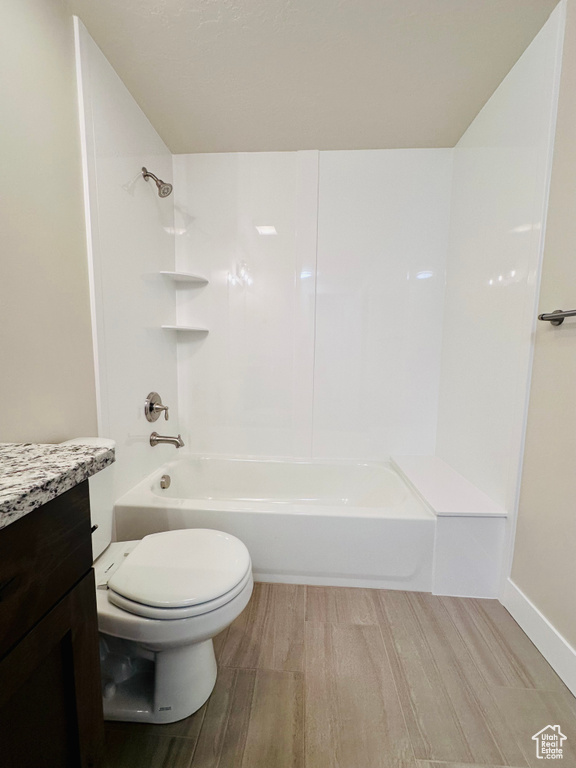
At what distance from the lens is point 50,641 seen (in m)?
0.54

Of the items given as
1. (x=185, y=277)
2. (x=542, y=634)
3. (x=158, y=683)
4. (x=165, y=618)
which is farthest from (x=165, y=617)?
(x=185, y=277)

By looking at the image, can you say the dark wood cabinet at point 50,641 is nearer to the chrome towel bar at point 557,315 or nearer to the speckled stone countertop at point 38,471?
the speckled stone countertop at point 38,471

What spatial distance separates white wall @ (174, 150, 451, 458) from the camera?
197 centimetres

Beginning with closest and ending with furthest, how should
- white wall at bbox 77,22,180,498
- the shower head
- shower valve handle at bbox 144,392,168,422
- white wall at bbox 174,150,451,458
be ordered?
white wall at bbox 77,22,180,498, the shower head, shower valve handle at bbox 144,392,168,422, white wall at bbox 174,150,451,458

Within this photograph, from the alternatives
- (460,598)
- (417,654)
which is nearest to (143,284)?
(417,654)

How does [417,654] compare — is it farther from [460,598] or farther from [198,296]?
[198,296]

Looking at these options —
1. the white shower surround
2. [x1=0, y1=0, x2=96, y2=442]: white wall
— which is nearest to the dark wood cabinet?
[x1=0, y1=0, x2=96, y2=442]: white wall

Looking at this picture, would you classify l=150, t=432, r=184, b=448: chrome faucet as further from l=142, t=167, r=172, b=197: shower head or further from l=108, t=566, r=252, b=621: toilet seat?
l=142, t=167, r=172, b=197: shower head

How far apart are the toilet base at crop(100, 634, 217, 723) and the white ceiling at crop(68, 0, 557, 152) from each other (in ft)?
7.24

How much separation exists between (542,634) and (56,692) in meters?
1.54

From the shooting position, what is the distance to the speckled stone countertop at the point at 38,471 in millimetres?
447

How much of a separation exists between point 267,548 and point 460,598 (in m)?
0.93

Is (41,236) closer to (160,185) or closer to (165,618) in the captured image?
A: (160,185)

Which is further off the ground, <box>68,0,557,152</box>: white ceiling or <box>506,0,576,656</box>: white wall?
<box>68,0,557,152</box>: white ceiling
